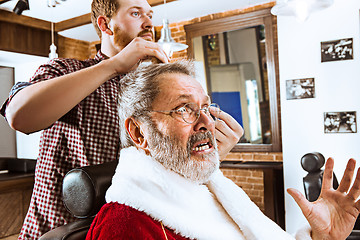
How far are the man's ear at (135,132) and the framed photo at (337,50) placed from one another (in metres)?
3.68

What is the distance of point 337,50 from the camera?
170 inches

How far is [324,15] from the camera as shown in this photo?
438cm

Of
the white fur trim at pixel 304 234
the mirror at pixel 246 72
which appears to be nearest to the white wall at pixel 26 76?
the mirror at pixel 246 72

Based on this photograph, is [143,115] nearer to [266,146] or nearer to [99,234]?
[99,234]

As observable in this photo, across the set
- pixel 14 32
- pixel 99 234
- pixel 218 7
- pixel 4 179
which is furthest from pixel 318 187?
pixel 14 32

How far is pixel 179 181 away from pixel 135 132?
28 centimetres

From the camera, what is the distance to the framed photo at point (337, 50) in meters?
4.26

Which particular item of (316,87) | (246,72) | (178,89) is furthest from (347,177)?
(246,72)

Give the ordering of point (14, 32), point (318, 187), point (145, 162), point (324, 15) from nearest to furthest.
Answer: point (145, 162) < point (318, 187) < point (324, 15) < point (14, 32)

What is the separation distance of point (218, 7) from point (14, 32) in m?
3.58

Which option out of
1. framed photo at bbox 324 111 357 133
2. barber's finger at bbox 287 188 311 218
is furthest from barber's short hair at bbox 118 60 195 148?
framed photo at bbox 324 111 357 133

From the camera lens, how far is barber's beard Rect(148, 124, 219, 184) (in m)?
1.31

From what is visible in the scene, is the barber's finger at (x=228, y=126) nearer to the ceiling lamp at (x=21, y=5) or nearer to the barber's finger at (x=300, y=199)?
the barber's finger at (x=300, y=199)

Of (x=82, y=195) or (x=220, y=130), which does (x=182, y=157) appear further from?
(x=82, y=195)
